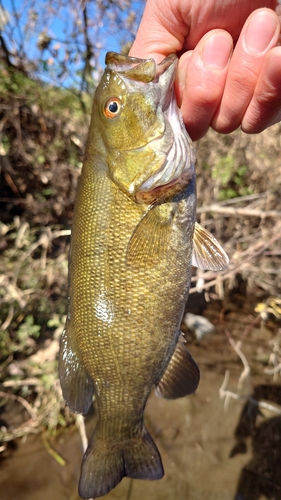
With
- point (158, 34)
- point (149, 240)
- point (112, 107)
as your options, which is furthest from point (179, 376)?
point (158, 34)

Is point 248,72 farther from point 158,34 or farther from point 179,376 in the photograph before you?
point 179,376

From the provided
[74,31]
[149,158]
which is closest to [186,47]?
[149,158]

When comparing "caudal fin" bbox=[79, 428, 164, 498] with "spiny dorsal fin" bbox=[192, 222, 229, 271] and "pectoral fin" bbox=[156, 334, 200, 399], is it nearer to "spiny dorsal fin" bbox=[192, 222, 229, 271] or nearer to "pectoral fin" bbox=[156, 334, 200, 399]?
"pectoral fin" bbox=[156, 334, 200, 399]

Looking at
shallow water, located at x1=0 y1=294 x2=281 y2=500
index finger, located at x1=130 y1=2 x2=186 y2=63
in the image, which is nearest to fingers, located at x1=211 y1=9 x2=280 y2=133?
index finger, located at x1=130 y1=2 x2=186 y2=63

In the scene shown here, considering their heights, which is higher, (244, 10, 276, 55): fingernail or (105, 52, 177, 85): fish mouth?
(244, 10, 276, 55): fingernail

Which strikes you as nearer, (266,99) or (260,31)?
(260,31)

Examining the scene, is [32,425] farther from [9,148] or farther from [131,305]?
[9,148]

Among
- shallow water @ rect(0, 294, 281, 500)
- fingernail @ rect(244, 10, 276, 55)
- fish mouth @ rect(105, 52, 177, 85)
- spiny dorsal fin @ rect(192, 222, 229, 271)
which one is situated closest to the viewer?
fingernail @ rect(244, 10, 276, 55)
